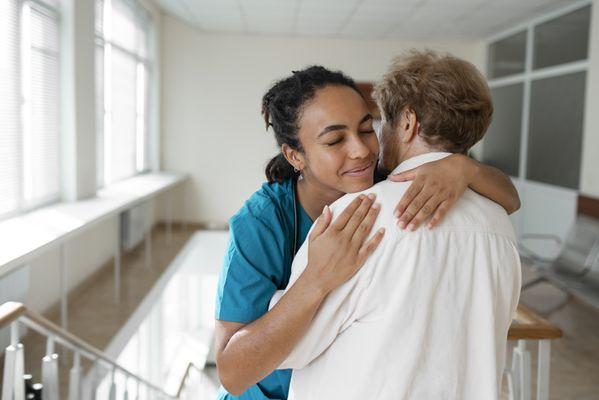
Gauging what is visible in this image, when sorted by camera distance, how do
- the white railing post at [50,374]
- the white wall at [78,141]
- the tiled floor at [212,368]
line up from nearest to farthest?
the white railing post at [50,374]
the tiled floor at [212,368]
the white wall at [78,141]

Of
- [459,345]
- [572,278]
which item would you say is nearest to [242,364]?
[459,345]

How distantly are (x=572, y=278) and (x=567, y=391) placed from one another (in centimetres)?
183

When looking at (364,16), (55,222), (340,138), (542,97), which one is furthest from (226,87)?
(340,138)

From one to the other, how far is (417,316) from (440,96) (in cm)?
42

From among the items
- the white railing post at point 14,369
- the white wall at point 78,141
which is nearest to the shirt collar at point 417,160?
the white railing post at point 14,369

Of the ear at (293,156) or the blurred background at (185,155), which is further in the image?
the blurred background at (185,155)

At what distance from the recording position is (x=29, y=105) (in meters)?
4.90

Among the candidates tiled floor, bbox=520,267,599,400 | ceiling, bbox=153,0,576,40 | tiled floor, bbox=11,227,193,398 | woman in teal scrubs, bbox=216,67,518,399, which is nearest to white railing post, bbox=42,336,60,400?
woman in teal scrubs, bbox=216,67,518,399

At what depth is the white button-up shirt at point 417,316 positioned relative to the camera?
1001mm

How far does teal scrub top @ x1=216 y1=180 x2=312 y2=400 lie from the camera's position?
1.14m

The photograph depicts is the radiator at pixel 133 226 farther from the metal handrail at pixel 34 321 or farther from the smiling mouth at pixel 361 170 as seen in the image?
the smiling mouth at pixel 361 170

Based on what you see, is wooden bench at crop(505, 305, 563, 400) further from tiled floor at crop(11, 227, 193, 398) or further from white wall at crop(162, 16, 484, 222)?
white wall at crop(162, 16, 484, 222)

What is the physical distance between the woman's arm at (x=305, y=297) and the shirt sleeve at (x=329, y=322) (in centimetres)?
1

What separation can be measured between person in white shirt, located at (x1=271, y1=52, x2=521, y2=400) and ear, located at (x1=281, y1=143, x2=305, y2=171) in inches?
8.2
